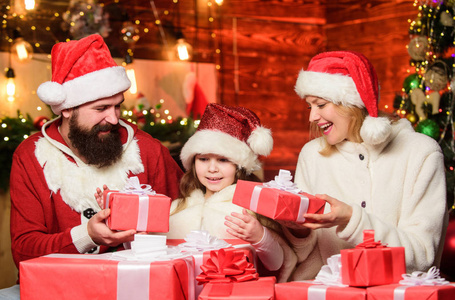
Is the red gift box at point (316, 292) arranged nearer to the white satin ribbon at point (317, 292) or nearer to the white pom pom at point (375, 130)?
the white satin ribbon at point (317, 292)

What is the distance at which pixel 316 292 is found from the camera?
5.28 feet

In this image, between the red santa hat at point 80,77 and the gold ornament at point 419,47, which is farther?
the gold ornament at point 419,47

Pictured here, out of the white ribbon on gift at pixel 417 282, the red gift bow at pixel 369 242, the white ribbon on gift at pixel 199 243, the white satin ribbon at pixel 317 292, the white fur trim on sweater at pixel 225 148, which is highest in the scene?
the white fur trim on sweater at pixel 225 148

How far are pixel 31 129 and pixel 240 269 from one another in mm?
2947

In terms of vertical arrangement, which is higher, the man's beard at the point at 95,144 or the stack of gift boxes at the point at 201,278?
the man's beard at the point at 95,144

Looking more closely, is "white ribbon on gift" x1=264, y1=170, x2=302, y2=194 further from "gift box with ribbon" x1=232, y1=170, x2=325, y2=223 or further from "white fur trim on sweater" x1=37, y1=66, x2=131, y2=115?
"white fur trim on sweater" x1=37, y1=66, x2=131, y2=115

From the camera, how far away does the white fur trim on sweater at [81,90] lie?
255 centimetres

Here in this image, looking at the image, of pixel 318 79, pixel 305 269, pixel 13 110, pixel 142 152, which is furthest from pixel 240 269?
pixel 13 110

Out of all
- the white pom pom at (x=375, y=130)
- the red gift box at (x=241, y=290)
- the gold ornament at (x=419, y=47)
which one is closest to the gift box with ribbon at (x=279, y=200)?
the red gift box at (x=241, y=290)

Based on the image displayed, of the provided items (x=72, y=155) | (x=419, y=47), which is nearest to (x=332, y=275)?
(x=72, y=155)

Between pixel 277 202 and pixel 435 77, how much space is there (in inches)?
102

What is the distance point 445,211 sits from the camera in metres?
2.29

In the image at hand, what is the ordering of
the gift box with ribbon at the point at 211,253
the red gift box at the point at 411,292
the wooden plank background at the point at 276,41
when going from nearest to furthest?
the red gift box at the point at 411,292, the gift box with ribbon at the point at 211,253, the wooden plank background at the point at 276,41

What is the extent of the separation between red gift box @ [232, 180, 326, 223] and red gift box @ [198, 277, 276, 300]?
27 cm
